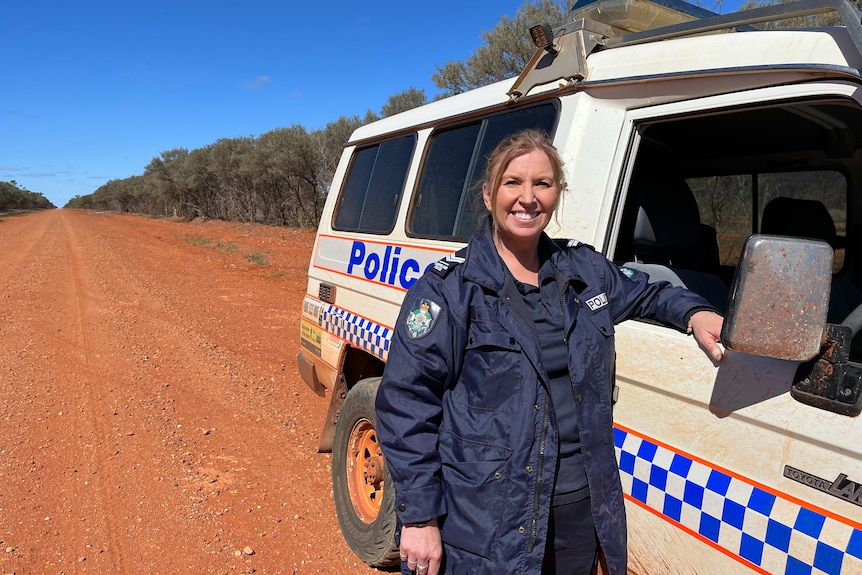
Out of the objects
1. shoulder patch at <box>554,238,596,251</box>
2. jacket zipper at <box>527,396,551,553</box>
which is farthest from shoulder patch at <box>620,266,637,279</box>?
jacket zipper at <box>527,396,551,553</box>

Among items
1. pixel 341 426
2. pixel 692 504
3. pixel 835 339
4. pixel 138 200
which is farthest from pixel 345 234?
pixel 138 200

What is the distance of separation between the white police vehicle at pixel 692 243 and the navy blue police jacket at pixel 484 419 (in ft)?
0.81

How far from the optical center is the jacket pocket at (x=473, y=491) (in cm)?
151

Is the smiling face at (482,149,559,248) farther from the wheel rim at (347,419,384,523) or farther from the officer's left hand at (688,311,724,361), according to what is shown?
the wheel rim at (347,419,384,523)

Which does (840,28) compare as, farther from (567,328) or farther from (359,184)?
(359,184)

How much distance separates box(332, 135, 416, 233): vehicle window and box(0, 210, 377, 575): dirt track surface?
184 centimetres

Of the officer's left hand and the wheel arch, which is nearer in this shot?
the officer's left hand

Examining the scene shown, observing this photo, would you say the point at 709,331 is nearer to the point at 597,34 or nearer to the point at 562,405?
the point at 562,405

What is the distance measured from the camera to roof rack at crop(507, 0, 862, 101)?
5.89 feet

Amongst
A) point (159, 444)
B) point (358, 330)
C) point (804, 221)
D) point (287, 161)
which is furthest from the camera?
point (287, 161)

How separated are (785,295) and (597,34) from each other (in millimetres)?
1472

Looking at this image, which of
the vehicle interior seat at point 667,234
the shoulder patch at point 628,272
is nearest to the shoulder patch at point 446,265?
the shoulder patch at point 628,272

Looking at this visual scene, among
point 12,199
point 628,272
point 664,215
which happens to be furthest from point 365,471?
point 12,199

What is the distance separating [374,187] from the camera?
145 inches
